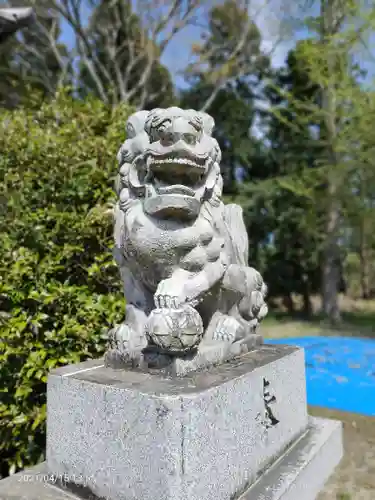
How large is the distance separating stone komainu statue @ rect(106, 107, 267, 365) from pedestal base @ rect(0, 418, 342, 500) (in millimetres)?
637

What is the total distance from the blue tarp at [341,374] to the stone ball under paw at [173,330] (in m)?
2.74

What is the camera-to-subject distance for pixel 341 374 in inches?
201

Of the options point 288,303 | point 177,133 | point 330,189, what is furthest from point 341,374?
point 288,303

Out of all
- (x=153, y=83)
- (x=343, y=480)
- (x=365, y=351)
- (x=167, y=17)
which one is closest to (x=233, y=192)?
(x=153, y=83)

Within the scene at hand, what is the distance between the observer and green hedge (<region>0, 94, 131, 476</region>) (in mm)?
2902

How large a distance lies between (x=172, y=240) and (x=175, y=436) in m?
0.83

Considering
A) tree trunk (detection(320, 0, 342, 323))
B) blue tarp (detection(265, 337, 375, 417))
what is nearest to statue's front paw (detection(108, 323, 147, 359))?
blue tarp (detection(265, 337, 375, 417))

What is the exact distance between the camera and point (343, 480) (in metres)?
2.62

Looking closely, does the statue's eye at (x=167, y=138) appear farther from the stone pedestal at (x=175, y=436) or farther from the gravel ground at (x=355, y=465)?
the gravel ground at (x=355, y=465)

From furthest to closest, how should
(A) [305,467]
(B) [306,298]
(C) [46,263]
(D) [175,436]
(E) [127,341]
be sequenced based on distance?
(B) [306,298] → (C) [46,263] → (A) [305,467] → (E) [127,341] → (D) [175,436]

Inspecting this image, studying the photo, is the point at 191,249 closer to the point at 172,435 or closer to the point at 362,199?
the point at 172,435

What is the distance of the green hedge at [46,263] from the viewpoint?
2.90m

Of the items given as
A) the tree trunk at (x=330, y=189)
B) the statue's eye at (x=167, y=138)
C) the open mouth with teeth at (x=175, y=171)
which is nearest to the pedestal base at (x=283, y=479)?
the open mouth with teeth at (x=175, y=171)
